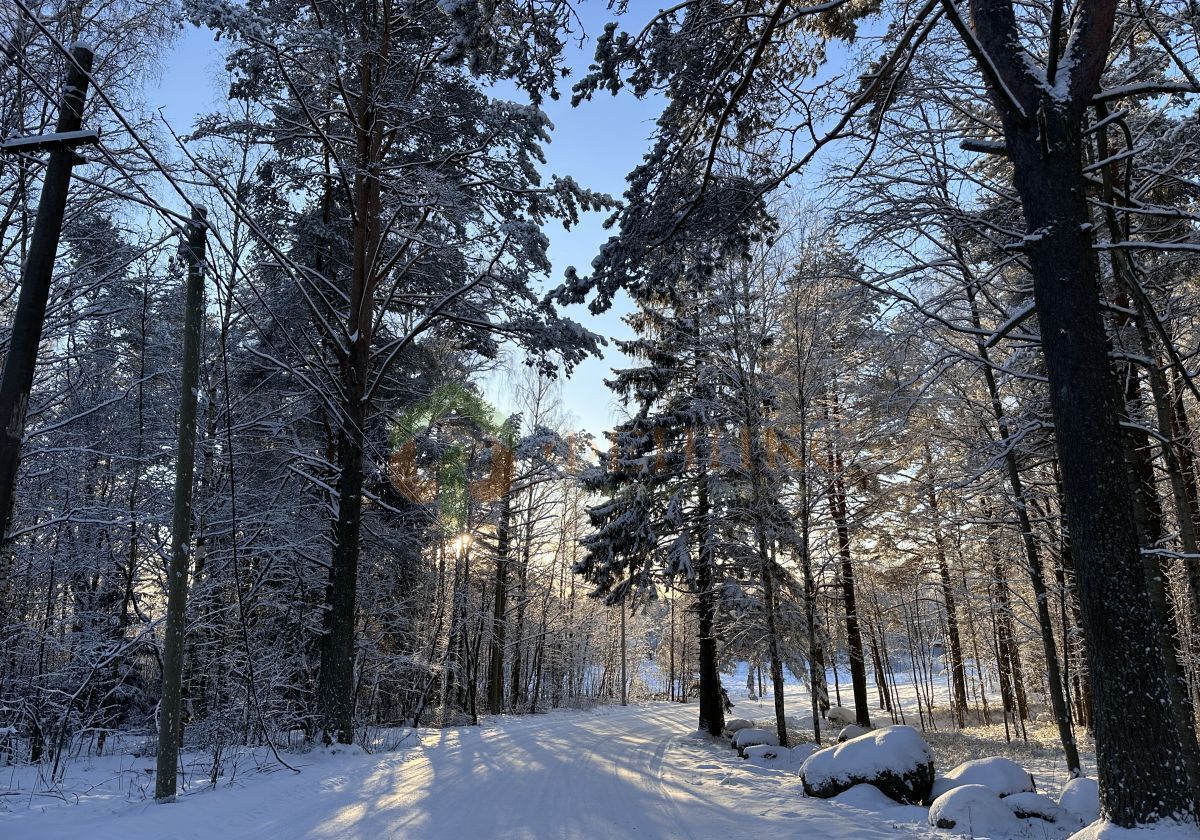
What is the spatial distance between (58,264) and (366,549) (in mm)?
8057

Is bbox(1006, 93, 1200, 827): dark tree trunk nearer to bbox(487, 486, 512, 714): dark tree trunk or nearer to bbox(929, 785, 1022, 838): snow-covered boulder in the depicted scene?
bbox(929, 785, 1022, 838): snow-covered boulder

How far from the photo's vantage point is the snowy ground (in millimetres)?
5695

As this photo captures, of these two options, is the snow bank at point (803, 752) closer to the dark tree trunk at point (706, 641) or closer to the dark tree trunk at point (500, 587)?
the dark tree trunk at point (706, 641)

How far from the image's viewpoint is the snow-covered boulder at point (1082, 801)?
6.68m

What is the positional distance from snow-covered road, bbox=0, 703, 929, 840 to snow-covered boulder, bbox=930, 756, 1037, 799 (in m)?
1.15

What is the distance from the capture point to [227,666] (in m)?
11.7

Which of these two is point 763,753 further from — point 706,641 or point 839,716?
point 839,716

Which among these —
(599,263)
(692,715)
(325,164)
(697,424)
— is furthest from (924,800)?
(692,715)

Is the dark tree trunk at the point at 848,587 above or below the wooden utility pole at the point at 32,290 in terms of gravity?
below

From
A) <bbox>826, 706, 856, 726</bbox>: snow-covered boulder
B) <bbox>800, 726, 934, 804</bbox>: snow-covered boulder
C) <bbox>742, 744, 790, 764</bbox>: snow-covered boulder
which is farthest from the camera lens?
<bbox>826, 706, 856, 726</bbox>: snow-covered boulder

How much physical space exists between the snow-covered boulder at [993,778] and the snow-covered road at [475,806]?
1.15 m

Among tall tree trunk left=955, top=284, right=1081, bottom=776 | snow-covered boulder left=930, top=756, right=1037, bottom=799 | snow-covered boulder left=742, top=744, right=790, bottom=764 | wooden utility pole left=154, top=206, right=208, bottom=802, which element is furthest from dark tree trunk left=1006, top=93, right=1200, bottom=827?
wooden utility pole left=154, top=206, right=208, bottom=802

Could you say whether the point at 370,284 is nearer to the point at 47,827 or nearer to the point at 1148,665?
the point at 47,827

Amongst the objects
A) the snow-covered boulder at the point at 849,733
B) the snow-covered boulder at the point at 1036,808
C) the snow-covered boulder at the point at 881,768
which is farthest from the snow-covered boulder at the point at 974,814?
the snow-covered boulder at the point at 849,733
